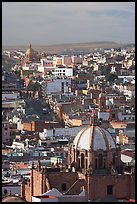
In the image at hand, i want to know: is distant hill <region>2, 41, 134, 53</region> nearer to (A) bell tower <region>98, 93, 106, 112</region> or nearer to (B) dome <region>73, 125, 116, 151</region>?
(A) bell tower <region>98, 93, 106, 112</region>

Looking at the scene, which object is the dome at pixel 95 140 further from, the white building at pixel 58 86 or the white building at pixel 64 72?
the white building at pixel 64 72

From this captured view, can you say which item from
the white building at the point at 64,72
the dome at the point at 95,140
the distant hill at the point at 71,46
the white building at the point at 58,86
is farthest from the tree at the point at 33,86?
the distant hill at the point at 71,46

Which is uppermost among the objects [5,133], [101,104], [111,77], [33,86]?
[111,77]

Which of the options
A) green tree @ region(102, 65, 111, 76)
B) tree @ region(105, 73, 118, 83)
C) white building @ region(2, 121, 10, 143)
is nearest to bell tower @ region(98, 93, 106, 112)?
white building @ region(2, 121, 10, 143)

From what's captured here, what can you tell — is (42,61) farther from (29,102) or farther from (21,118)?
(21,118)

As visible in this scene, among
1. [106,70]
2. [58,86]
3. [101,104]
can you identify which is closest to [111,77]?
[58,86]

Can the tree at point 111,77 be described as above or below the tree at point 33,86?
above

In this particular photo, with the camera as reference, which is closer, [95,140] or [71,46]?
[95,140]

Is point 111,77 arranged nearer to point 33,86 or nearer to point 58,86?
point 58,86
